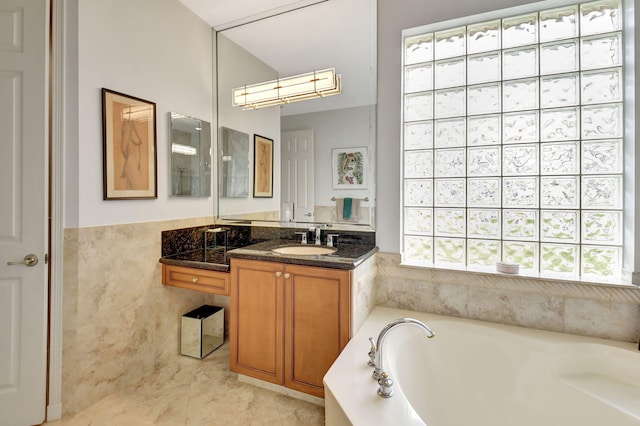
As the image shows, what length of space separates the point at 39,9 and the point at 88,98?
485 mm

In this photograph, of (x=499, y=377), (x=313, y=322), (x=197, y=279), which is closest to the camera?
(x=499, y=377)

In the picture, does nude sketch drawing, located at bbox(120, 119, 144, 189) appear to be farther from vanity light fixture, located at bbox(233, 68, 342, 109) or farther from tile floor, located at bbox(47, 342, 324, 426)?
tile floor, located at bbox(47, 342, 324, 426)

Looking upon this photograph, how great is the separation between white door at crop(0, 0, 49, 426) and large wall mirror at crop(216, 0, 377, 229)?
1.23 metres

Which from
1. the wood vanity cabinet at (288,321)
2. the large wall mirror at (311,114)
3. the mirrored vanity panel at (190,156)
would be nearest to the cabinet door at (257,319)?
the wood vanity cabinet at (288,321)

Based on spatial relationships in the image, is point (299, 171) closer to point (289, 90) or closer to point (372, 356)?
point (289, 90)

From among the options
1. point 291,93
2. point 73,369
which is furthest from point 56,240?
point 291,93

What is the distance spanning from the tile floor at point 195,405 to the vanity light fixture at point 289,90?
2.08 meters

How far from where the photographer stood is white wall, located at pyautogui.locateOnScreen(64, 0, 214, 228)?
1644 millimetres

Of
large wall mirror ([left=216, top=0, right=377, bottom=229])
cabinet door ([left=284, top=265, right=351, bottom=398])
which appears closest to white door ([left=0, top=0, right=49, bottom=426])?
large wall mirror ([left=216, top=0, right=377, bottom=229])

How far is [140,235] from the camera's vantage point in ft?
6.55

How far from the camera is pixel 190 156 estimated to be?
2.37m

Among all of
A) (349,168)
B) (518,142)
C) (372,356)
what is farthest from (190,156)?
(518,142)

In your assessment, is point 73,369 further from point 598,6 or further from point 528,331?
point 598,6

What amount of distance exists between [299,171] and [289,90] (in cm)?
63
